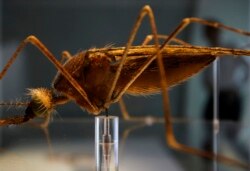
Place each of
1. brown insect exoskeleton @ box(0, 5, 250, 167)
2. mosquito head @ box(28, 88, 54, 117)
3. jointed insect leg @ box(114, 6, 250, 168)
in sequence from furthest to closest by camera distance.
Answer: mosquito head @ box(28, 88, 54, 117) → brown insect exoskeleton @ box(0, 5, 250, 167) → jointed insect leg @ box(114, 6, 250, 168)

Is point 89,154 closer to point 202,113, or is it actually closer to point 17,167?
point 17,167

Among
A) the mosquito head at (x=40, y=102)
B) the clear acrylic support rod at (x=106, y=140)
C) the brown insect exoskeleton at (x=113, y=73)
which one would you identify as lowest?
the clear acrylic support rod at (x=106, y=140)

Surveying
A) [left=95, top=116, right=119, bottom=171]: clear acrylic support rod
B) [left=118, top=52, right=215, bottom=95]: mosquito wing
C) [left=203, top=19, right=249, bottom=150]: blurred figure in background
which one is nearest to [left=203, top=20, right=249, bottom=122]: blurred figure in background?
[left=203, top=19, right=249, bottom=150]: blurred figure in background

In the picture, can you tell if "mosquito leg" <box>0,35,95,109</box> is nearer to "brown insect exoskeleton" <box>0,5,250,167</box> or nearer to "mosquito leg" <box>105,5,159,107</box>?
"brown insect exoskeleton" <box>0,5,250,167</box>

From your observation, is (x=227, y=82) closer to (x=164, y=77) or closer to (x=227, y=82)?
(x=227, y=82)

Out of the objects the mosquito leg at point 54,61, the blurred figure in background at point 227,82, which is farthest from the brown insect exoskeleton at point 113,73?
the blurred figure in background at point 227,82

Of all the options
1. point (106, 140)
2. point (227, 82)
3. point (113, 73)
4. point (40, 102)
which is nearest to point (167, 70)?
point (113, 73)

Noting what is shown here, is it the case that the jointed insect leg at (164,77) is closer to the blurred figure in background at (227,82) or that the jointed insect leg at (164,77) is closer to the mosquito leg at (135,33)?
the mosquito leg at (135,33)

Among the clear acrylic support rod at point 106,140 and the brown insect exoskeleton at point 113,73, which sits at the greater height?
the brown insect exoskeleton at point 113,73

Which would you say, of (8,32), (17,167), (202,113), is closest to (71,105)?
(8,32)
